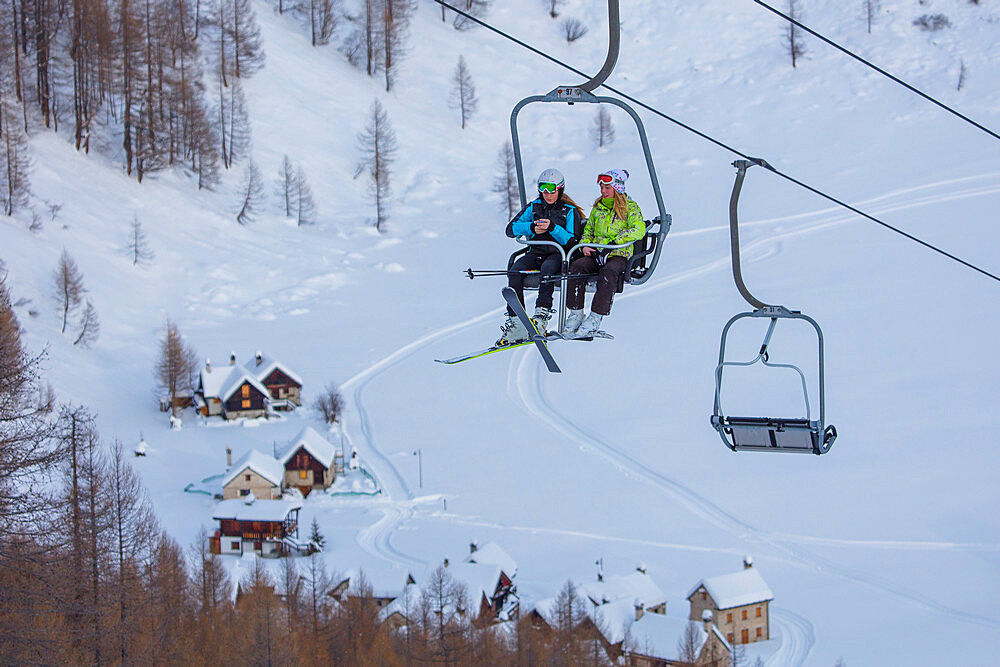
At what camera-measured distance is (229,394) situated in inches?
1484

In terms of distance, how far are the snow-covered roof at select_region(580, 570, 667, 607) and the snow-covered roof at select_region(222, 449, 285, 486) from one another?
10791 millimetres

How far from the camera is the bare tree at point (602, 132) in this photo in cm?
5775

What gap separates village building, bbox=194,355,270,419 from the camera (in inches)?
1486

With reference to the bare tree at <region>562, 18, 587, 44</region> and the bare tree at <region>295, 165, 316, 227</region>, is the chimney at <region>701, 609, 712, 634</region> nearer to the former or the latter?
the bare tree at <region>295, 165, 316, 227</region>

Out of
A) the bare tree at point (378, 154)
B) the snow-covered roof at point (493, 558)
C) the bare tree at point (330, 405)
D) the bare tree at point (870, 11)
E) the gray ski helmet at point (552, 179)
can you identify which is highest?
the bare tree at point (870, 11)

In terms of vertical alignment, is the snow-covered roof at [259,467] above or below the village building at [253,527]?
above

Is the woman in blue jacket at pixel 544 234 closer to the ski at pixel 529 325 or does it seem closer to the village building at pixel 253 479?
the ski at pixel 529 325

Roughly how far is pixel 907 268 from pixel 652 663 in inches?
981

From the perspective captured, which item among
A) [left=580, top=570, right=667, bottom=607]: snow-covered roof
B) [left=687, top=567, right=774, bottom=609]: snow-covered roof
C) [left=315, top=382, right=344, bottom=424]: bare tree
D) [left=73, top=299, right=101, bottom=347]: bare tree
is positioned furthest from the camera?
[left=73, top=299, right=101, bottom=347]: bare tree

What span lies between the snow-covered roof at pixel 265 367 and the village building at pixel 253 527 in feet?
20.6

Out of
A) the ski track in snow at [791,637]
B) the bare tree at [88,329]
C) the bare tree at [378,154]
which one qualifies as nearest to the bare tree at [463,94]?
the bare tree at [378,154]

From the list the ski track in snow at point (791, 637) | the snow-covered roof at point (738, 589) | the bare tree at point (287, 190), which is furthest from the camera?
the bare tree at point (287, 190)

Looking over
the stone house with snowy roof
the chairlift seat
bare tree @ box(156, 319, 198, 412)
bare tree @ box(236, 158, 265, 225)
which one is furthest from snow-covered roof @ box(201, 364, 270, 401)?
the chairlift seat

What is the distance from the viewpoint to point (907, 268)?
4584cm
